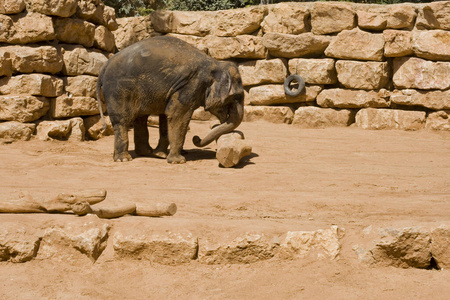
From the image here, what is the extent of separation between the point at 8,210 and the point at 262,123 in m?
7.24

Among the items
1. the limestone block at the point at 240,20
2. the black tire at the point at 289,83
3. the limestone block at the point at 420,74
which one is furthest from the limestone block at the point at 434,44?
the limestone block at the point at 240,20

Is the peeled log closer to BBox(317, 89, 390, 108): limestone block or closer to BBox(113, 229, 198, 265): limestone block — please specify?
BBox(113, 229, 198, 265): limestone block

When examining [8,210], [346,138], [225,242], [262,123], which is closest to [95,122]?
[262,123]

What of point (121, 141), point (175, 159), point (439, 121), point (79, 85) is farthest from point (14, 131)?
point (439, 121)

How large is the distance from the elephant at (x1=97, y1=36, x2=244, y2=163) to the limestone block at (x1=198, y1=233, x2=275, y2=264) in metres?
3.96

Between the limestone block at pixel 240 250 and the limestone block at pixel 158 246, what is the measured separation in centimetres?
12

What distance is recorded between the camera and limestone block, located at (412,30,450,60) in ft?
36.2

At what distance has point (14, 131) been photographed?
9.98 m

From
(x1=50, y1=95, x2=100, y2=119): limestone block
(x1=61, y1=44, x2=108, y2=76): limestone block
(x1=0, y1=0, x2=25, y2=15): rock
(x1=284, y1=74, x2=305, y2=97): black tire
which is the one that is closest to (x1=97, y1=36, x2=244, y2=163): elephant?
(x1=50, y1=95, x2=100, y2=119): limestone block

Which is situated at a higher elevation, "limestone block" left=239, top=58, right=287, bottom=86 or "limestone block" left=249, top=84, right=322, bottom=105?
"limestone block" left=239, top=58, right=287, bottom=86

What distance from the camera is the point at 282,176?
7.74 meters

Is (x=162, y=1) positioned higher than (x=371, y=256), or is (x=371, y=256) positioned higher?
(x=162, y=1)

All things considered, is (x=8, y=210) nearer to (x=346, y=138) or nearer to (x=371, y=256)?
(x=371, y=256)

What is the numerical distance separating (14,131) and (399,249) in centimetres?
700
